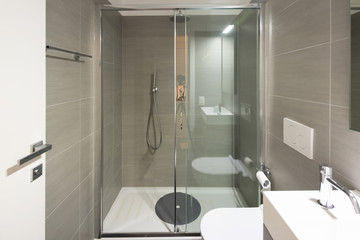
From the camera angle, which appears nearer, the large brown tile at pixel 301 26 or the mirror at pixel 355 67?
the mirror at pixel 355 67

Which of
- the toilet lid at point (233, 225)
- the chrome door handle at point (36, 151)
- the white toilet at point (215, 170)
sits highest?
the chrome door handle at point (36, 151)

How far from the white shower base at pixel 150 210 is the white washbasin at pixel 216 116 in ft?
1.96

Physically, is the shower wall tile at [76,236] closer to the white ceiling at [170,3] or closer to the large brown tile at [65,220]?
the large brown tile at [65,220]

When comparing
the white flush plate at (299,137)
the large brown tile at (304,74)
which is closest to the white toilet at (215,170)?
the white flush plate at (299,137)

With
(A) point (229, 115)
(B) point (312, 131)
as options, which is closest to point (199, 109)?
(A) point (229, 115)

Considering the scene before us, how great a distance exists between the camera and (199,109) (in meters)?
1.99

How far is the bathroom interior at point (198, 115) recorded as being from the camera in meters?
1.04

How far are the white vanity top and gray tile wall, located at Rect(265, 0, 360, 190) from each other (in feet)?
0.63

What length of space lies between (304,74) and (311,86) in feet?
0.35

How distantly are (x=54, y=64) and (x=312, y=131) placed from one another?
1476mm

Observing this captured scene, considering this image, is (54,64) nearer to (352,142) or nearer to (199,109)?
(199,109)

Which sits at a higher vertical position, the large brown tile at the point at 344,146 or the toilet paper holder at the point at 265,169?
the large brown tile at the point at 344,146

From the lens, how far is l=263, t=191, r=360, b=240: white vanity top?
0.66 m

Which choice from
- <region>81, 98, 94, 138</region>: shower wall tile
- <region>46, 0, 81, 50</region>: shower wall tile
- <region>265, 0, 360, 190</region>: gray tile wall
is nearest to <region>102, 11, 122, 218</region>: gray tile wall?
<region>81, 98, 94, 138</region>: shower wall tile
